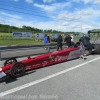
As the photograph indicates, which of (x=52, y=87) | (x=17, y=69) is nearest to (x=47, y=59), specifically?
(x=17, y=69)

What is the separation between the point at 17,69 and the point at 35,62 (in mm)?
1020

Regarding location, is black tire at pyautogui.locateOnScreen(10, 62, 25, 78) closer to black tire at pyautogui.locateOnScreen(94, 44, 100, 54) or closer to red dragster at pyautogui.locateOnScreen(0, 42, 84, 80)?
red dragster at pyautogui.locateOnScreen(0, 42, 84, 80)

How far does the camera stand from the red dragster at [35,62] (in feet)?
14.7

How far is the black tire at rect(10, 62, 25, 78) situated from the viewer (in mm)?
4504

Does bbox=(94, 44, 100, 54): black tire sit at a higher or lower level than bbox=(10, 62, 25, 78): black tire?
higher

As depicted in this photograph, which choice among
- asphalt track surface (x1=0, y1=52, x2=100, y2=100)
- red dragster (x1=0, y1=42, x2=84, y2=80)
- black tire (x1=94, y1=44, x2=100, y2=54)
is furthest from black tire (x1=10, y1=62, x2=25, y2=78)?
black tire (x1=94, y1=44, x2=100, y2=54)

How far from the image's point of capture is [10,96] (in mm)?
3398

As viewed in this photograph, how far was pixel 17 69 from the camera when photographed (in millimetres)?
4719

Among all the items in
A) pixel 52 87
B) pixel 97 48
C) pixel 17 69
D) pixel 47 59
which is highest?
pixel 97 48

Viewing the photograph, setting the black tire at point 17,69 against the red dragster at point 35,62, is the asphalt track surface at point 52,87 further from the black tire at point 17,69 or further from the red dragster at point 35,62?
the red dragster at point 35,62

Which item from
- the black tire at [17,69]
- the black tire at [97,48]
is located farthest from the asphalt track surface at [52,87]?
the black tire at [97,48]

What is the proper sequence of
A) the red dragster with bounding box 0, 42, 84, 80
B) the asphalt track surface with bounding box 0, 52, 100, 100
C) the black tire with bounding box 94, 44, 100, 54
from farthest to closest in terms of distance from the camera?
the black tire with bounding box 94, 44, 100, 54 < the red dragster with bounding box 0, 42, 84, 80 < the asphalt track surface with bounding box 0, 52, 100, 100

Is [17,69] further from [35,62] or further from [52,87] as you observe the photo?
[52,87]

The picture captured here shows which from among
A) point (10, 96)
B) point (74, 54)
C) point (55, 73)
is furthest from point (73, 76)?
point (74, 54)
